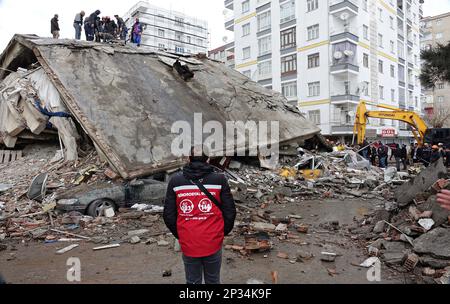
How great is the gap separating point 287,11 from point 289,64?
493cm

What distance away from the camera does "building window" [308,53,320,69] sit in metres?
28.3

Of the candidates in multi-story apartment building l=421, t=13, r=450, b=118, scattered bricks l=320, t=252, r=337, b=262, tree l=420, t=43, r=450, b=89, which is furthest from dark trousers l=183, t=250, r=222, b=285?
multi-story apartment building l=421, t=13, r=450, b=118

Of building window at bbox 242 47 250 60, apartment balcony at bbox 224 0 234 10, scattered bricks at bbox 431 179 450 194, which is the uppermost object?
apartment balcony at bbox 224 0 234 10

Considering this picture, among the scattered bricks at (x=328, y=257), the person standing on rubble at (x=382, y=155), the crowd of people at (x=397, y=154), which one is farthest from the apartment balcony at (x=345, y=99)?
the scattered bricks at (x=328, y=257)

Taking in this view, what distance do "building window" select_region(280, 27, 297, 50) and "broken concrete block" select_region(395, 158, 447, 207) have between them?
25.7m

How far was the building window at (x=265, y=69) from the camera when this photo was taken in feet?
105

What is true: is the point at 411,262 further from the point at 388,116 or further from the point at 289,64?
the point at 289,64

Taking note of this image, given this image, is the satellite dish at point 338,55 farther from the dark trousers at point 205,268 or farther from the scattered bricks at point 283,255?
the dark trousers at point 205,268

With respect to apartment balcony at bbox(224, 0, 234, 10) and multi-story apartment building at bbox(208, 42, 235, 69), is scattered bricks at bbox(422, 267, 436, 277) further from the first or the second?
apartment balcony at bbox(224, 0, 234, 10)

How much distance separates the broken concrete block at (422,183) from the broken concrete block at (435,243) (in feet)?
4.93

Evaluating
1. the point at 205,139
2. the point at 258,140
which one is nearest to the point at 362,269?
the point at 205,139

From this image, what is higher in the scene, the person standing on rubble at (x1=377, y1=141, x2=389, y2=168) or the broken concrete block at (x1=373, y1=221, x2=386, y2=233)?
the person standing on rubble at (x1=377, y1=141, x2=389, y2=168)

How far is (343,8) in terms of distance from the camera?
87.8 feet

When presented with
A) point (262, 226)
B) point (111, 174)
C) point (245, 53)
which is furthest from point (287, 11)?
point (262, 226)
